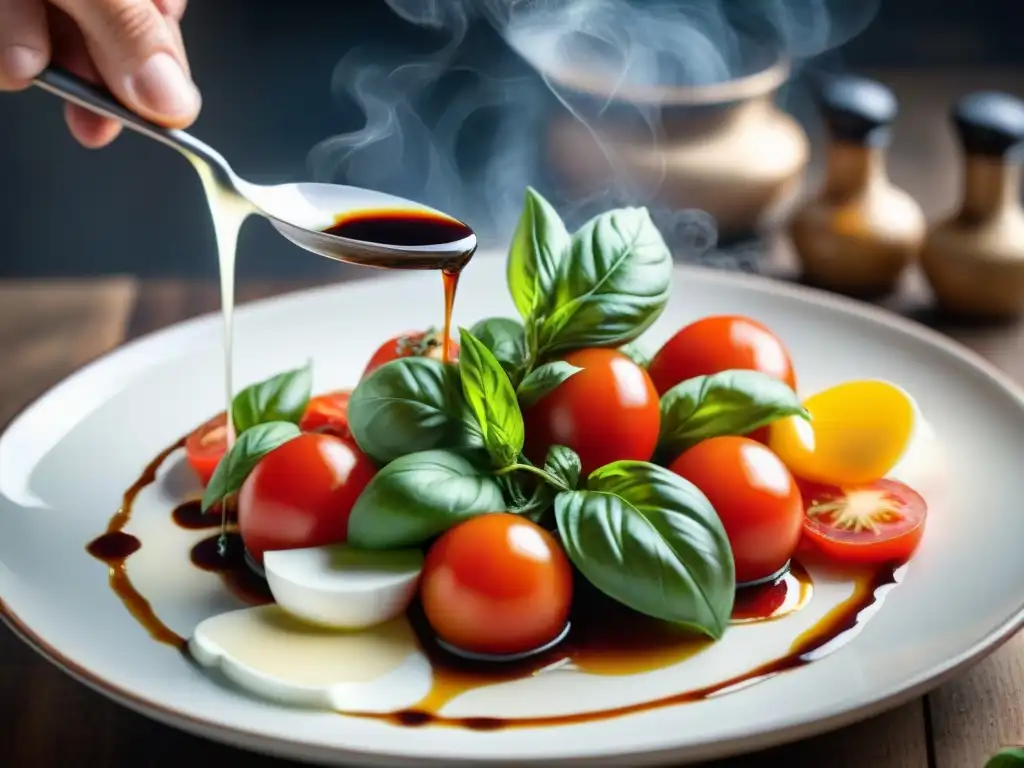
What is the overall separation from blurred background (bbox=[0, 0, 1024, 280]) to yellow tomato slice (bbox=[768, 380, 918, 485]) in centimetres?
106

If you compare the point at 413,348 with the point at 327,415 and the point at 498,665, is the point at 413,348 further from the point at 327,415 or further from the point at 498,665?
the point at 498,665

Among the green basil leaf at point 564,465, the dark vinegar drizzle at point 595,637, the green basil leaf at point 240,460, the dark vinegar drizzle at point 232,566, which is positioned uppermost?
the green basil leaf at point 240,460

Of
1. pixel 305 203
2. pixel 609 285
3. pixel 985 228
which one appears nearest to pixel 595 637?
pixel 609 285

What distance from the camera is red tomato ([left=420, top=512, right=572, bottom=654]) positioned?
1.33 metres

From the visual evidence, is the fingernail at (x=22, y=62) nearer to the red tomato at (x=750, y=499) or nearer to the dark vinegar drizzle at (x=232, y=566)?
the dark vinegar drizzle at (x=232, y=566)

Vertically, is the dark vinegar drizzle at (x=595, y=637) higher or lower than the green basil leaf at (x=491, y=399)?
lower

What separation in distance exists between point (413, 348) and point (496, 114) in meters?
3.25

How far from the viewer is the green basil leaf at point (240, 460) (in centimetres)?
155

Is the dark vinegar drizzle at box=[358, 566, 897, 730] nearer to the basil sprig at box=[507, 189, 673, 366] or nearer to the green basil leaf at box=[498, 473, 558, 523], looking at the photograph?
the green basil leaf at box=[498, 473, 558, 523]

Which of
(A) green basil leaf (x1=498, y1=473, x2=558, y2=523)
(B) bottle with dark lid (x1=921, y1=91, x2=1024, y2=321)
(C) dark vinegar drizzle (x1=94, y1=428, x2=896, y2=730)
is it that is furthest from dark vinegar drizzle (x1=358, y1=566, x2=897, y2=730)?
(B) bottle with dark lid (x1=921, y1=91, x2=1024, y2=321)

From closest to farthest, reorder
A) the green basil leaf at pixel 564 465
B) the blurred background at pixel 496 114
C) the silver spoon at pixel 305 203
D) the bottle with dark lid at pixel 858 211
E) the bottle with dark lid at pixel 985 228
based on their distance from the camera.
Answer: the green basil leaf at pixel 564 465
the silver spoon at pixel 305 203
the bottle with dark lid at pixel 985 228
the bottle with dark lid at pixel 858 211
the blurred background at pixel 496 114

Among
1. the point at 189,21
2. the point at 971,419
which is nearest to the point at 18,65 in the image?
the point at 971,419

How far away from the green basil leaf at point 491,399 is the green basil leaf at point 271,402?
34 centimetres

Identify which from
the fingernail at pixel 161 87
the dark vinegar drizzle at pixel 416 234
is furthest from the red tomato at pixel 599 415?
the fingernail at pixel 161 87
